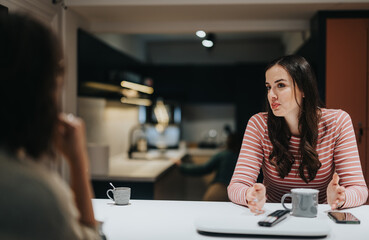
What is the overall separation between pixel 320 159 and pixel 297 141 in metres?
0.13

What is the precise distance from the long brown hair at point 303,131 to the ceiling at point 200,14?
4.77 ft

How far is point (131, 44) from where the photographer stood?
6273 millimetres

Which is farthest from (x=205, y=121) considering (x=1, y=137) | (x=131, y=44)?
(x=1, y=137)

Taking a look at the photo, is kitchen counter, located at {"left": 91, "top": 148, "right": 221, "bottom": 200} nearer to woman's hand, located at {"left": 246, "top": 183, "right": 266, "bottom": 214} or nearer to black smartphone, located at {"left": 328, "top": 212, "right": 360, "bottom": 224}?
woman's hand, located at {"left": 246, "top": 183, "right": 266, "bottom": 214}

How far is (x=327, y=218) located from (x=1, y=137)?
115 cm

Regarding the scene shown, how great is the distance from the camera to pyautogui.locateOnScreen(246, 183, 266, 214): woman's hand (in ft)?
4.83

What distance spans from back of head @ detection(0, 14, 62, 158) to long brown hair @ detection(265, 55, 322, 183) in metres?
1.22

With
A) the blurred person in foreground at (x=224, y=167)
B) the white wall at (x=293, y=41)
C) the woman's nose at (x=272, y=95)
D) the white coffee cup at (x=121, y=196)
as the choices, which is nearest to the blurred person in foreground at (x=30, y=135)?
the white coffee cup at (x=121, y=196)

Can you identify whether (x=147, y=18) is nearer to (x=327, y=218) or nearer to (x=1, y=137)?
(x=327, y=218)

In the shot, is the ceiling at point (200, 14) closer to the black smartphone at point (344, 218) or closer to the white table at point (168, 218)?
the white table at point (168, 218)

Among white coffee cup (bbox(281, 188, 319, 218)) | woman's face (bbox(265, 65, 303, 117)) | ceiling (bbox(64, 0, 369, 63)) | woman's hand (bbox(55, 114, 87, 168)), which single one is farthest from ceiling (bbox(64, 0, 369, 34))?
woman's hand (bbox(55, 114, 87, 168))

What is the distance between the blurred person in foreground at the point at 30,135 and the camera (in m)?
0.72

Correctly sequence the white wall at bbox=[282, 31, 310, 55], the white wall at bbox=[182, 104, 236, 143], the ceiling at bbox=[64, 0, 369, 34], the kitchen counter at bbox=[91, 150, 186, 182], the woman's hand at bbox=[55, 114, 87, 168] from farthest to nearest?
the white wall at bbox=[182, 104, 236, 143], the white wall at bbox=[282, 31, 310, 55], the kitchen counter at bbox=[91, 150, 186, 182], the ceiling at bbox=[64, 0, 369, 34], the woman's hand at bbox=[55, 114, 87, 168]

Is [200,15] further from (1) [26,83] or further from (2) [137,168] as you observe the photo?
(1) [26,83]
